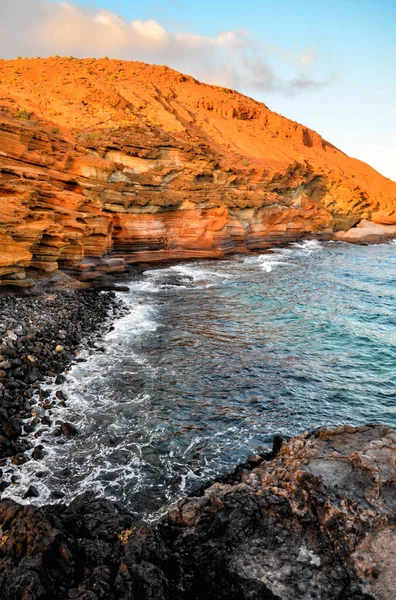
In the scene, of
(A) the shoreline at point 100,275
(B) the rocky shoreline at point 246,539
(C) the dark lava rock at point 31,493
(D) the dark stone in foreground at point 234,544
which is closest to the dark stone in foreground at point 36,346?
(A) the shoreline at point 100,275

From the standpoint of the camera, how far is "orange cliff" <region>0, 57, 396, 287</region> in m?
23.3

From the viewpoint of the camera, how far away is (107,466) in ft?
32.7

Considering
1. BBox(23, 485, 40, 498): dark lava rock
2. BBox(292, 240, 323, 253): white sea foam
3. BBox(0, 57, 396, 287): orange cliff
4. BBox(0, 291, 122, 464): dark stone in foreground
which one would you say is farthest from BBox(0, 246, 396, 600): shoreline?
BBox(292, 240, 323, 253): white sea foam

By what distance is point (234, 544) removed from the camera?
21.0 feet

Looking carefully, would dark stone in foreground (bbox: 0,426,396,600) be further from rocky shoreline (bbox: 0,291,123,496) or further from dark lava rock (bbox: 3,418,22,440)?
dark lava rock (bbox: 3,418,22,440)

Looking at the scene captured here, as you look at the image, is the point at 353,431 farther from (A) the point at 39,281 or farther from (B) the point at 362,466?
(A) the point at 39,281

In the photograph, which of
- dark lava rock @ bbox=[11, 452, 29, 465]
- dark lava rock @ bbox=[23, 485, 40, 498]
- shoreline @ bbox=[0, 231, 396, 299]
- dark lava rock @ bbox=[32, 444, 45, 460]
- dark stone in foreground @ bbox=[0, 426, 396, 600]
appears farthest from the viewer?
shoreline @ bbox=[0, 231, 396, 299]

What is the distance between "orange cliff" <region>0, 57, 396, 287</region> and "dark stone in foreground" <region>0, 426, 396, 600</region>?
48.9 ft

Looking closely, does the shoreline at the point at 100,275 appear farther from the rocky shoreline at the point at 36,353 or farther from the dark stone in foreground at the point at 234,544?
the dark stone in foreground at the point at 234,544

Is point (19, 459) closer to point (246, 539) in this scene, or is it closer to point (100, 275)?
point (246, 539)

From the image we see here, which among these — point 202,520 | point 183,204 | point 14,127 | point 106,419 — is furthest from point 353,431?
point 183,204

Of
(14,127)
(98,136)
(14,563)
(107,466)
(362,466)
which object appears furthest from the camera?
(98,136)

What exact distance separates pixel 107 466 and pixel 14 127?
22685mm

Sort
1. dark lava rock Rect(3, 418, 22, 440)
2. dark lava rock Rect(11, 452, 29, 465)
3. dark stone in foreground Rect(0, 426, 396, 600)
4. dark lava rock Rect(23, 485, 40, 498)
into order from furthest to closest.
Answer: dark lava rock Rect(3, 418, 22, 440) → dark lava rock Rect(11, 452, 29, 465) → dark lava rock Rect(23, 485, 40, 498) → dark stone in foreground Rect(0, 426, 396, 600)
